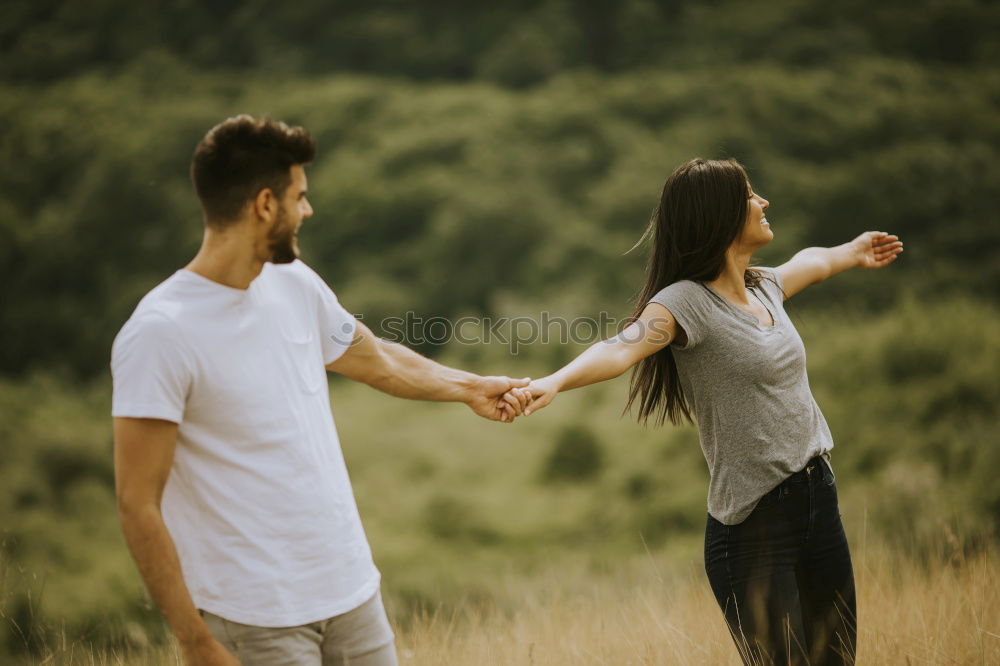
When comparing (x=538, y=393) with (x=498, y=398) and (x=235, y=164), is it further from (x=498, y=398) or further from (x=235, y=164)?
(x=235, y=164)

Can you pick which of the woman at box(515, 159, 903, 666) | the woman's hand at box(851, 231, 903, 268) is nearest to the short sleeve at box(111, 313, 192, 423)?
the woman at box(515, 159, 903, 666)

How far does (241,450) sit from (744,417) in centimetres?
130

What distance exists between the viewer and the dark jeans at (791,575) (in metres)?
2.24

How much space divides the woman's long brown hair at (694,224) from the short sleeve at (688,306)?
0.09 metres

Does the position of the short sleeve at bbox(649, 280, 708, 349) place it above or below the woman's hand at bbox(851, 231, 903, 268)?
below

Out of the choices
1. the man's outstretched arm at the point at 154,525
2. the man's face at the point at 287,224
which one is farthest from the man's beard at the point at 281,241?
the man's outstretched arm at the point at 154,525

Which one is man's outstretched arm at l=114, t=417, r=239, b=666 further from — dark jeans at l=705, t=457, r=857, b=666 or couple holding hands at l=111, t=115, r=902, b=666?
dark jeans at l=705, t=457, r=857, b=666

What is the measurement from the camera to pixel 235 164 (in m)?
1.91

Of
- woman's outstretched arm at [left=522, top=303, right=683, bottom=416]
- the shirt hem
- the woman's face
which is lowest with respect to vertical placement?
the shirt hem

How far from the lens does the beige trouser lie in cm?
181

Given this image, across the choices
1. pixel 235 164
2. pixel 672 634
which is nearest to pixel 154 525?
pixel 235 164

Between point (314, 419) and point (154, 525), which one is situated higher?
point (314, 419)

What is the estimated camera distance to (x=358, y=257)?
19203 mm

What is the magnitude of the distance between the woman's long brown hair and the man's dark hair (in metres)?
1.11
